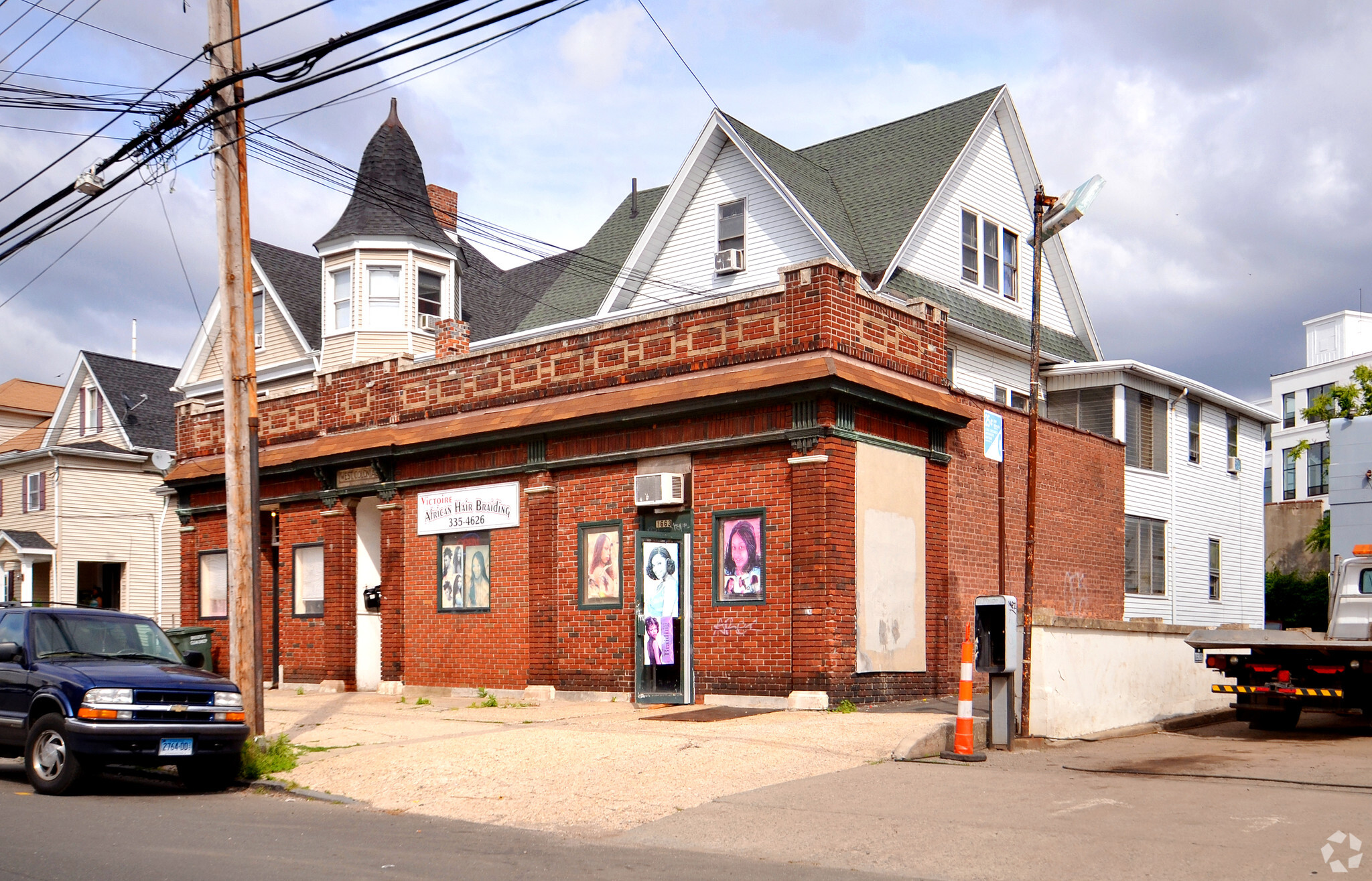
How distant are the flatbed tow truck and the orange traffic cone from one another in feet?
14.0

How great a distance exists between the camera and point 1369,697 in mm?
14422

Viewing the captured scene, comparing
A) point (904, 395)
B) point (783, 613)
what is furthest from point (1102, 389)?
point (783, 613)

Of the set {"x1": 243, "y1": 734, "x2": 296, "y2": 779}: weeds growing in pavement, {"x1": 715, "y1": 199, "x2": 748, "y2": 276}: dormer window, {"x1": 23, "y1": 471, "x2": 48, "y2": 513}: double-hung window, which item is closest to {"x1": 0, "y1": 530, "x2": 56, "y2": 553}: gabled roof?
{"x1": 23, "y1": 471, "x2": 48, "y2": 513}: double-hung window

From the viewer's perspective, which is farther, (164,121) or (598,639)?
(598,639)

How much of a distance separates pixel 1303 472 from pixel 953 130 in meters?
51.7

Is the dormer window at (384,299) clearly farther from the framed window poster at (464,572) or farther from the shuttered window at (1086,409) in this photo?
the shuttered window at (1086,409)

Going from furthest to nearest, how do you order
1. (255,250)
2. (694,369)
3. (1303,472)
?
(1303,472) → (255,250) → (694,369)

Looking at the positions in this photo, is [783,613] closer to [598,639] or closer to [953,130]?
[598,639]

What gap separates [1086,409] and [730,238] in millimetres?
8169

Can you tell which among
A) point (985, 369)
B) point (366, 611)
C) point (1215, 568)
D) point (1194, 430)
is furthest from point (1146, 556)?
point (366, 611)

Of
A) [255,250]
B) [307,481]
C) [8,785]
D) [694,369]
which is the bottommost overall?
[8,785]

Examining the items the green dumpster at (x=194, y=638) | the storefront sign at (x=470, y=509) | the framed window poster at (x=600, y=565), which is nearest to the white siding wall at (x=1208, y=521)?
the framed window poster at (x=600, y=565)

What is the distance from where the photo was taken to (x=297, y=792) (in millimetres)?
11680

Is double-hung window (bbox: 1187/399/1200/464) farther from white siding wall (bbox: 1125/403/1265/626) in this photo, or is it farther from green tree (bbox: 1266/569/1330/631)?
green tree (bbox: 1266/569/1330/631)
